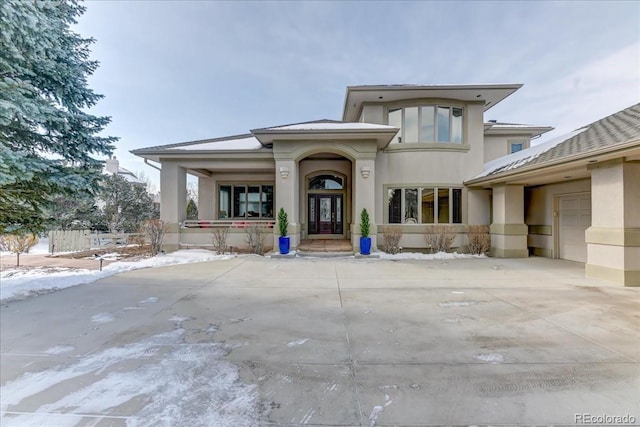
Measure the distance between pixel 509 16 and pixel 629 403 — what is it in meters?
16.1

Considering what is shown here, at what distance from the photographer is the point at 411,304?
539 cm

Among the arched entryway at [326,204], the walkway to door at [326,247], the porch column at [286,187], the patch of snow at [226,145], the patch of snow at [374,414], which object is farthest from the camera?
the arched entryway at [326,204]

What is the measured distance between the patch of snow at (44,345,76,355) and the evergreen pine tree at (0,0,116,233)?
308 cm

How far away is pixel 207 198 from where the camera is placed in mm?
15867

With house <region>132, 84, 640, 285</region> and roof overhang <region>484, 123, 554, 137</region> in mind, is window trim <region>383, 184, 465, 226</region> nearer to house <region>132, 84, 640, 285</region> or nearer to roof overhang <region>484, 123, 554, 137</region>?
house <region>132, 84, 640, 285</region>

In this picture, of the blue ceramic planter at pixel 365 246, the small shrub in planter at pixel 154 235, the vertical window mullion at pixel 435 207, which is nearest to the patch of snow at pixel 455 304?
the blue ceramic planter at pixel 365 246

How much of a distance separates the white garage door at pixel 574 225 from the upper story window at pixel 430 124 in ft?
14.7

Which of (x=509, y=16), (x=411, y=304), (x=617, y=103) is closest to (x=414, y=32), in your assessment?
(x=509, y=16)

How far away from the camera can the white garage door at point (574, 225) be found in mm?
9609

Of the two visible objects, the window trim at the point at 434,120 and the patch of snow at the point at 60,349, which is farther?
the window trim at the point at 434,120

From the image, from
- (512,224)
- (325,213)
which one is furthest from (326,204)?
(512,224)

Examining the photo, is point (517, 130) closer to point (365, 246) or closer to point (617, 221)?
point (617, 221)

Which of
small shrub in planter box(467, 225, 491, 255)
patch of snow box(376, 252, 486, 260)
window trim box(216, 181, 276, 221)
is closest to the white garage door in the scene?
small shrub in planter box(467, 225, 491, 255)

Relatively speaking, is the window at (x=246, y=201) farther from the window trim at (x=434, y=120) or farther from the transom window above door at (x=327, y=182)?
the window trim at (x=434, y=120)
